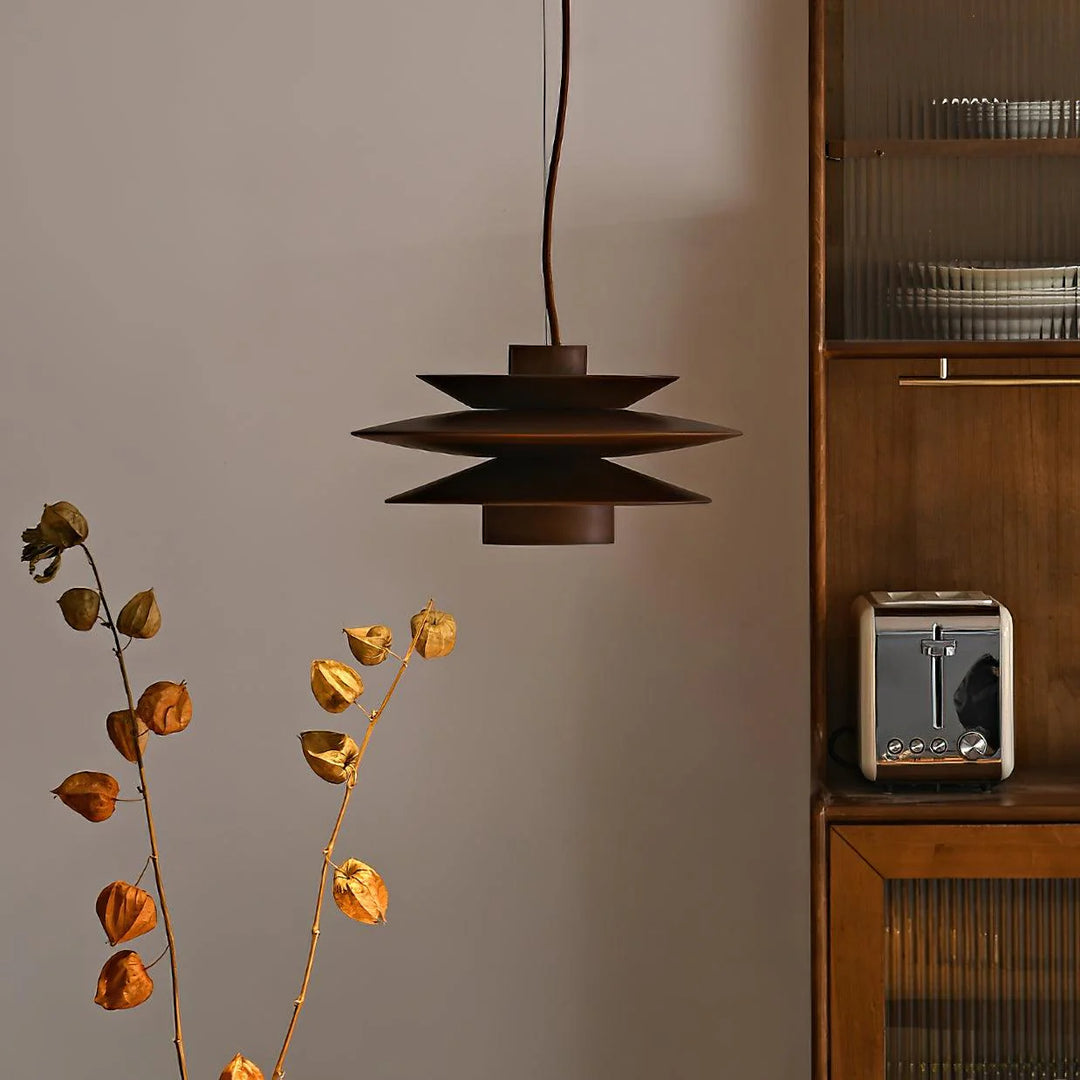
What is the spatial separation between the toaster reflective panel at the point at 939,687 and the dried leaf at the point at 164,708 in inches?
37.8

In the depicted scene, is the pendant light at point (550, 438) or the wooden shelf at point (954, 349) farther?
the wooden shelf at point (954, 349)

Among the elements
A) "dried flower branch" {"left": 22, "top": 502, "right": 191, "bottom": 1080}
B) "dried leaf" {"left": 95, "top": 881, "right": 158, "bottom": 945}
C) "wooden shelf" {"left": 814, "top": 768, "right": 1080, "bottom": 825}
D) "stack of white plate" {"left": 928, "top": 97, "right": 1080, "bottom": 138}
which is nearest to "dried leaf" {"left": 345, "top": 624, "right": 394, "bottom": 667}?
"dried flower branch" {"left": 22, "top": 502, "right": 191, "bottom": 1080}

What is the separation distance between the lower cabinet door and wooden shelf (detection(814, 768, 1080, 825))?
14 millimetres

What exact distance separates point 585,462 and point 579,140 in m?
1.20

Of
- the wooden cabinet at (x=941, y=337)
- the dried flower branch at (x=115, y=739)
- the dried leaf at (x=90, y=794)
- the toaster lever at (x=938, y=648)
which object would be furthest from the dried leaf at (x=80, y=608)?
the toaster lever at (x=938, y=648)

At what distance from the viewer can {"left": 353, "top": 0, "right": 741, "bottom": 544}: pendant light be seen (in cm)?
74

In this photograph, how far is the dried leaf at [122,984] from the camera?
875 millimetres

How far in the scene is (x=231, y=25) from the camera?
188cm

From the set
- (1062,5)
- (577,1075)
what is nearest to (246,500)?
Result: (577,1075)

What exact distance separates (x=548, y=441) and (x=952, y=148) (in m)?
1.09

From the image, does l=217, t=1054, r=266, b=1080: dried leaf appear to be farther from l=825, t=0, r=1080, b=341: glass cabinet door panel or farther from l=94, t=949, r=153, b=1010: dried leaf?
l=825, t=0, r=1080, b=341: glass cabinet door panel

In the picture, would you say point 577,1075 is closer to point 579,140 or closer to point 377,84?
point 579,140

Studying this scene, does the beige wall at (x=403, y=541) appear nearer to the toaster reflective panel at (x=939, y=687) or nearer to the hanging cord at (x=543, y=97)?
the hanging cord at (x=543, y=97)

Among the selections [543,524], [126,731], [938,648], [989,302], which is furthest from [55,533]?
[989,302]
